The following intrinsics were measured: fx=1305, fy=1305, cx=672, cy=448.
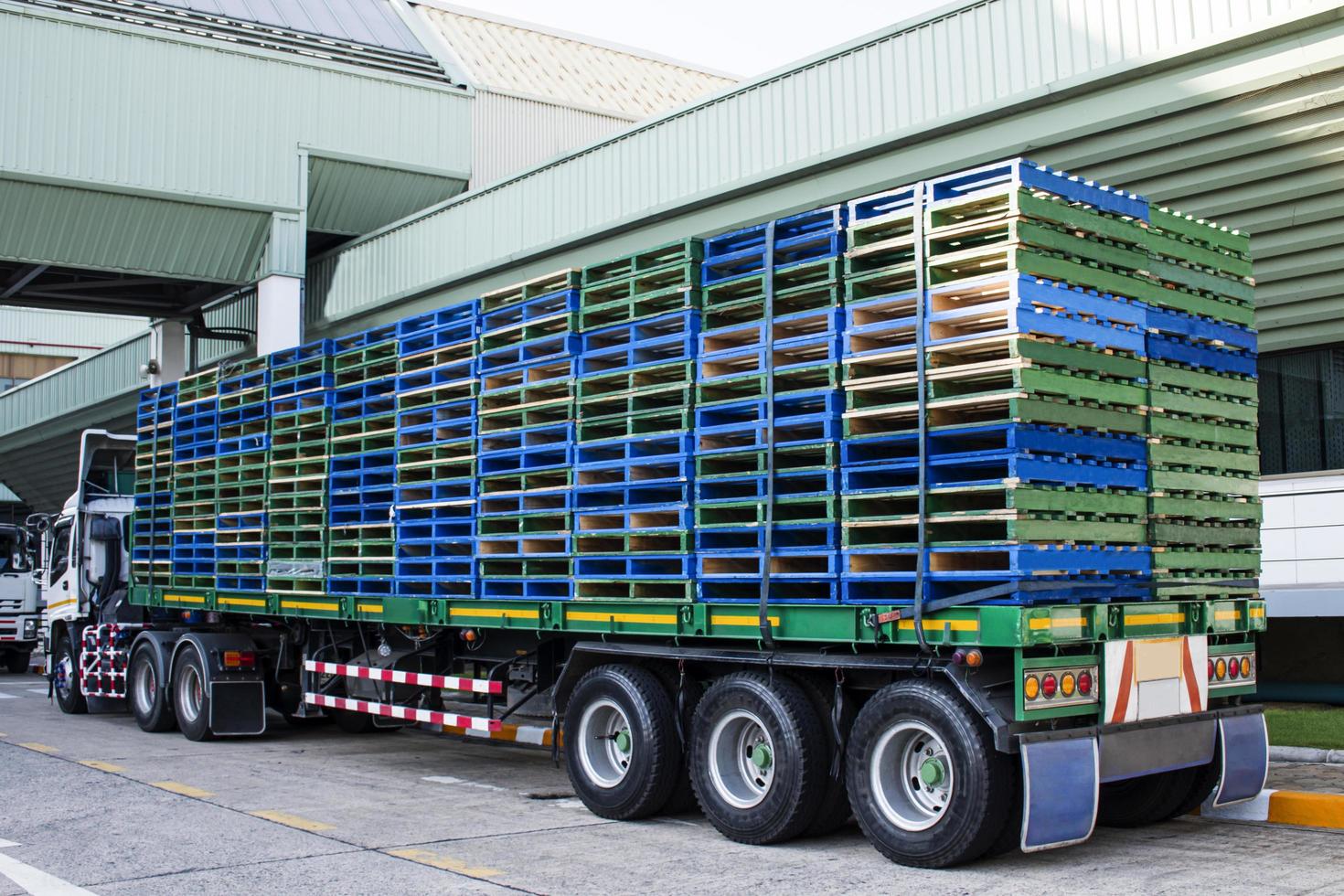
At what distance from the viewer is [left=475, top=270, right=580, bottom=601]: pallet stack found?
31.0 feet

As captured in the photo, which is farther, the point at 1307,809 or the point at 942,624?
the point at 1307,809

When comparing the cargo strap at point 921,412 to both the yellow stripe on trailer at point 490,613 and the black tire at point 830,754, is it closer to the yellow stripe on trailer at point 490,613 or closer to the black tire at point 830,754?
the black tire at point 830,754

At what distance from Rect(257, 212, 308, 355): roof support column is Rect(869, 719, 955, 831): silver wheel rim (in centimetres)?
1792

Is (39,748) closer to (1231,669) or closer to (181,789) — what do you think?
(181,789)

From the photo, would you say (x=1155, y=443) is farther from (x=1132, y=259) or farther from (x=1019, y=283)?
(x=1019, y=283)

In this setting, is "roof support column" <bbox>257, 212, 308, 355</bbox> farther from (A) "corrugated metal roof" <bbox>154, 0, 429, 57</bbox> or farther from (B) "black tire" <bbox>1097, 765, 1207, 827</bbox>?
(B) "black tire" <bbox>1097, 765, 1207, 827</bbox>

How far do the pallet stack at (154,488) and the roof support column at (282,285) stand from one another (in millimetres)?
7442

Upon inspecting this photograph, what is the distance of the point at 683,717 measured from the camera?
848 cm

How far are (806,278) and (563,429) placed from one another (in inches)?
92.7

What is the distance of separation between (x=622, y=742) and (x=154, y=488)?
8674 millimetres

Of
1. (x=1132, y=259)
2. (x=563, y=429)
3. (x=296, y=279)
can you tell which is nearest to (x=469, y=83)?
(x=296, y=279)

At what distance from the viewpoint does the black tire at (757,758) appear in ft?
24.7

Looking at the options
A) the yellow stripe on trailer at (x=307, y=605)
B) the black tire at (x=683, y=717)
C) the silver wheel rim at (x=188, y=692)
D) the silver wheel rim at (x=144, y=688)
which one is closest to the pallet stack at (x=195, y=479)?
the silver wheel rim at (x=188, y=692)

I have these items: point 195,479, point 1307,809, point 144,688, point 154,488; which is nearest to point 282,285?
point 154,488
